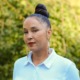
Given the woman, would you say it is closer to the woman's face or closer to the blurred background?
the woman's face

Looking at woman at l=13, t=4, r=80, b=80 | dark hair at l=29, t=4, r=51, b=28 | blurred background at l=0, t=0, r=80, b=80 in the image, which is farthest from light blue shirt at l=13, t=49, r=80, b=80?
blurred background at l=0, t=0, r=80, b=80

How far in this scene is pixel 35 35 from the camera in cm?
231

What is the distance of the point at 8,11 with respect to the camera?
14.4 ft

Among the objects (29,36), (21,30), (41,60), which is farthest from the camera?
(21,30)

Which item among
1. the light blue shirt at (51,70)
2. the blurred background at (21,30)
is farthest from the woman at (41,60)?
the blurred background at (21,30)

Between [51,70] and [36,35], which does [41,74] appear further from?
[36,35]

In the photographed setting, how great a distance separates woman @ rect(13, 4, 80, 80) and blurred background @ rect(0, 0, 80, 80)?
183 centimetres

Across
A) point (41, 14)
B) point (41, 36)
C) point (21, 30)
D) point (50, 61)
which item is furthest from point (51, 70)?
point (21, 30)

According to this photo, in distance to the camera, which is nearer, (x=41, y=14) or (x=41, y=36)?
(x=41, y=36)

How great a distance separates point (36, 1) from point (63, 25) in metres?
0.46

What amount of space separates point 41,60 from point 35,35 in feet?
0.65

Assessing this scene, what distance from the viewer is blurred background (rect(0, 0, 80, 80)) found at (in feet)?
14.2

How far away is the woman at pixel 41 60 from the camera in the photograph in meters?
2.31

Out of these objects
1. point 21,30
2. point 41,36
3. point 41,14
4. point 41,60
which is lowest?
point 21,30
